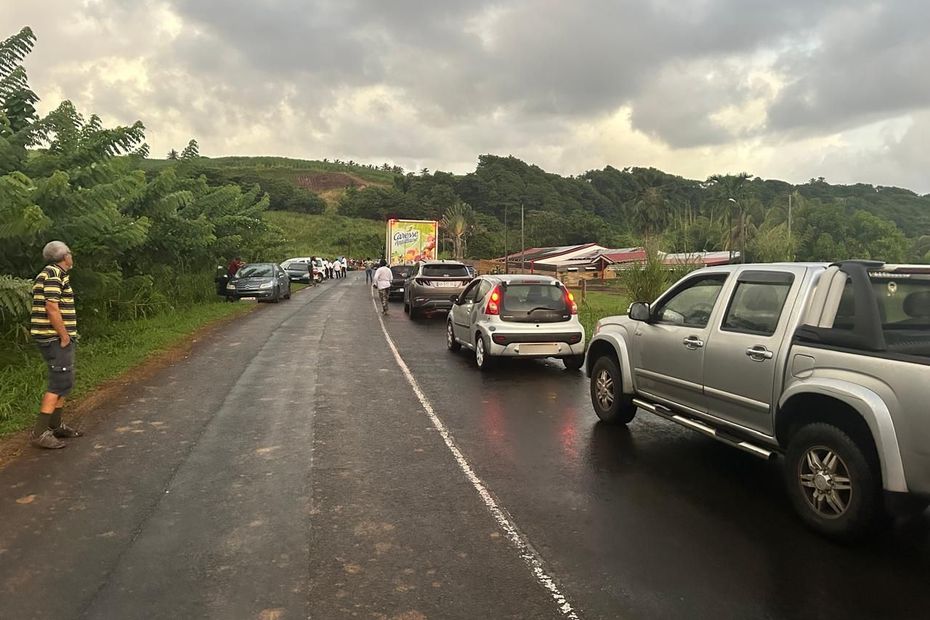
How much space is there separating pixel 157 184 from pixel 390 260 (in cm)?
2002

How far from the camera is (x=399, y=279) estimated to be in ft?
99.3

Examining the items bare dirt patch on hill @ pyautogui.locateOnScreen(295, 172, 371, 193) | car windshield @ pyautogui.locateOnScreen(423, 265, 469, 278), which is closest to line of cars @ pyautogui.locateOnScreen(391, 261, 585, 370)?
car windshield @ pyautogui.locateOnScreen(423, 265, 469, 278)

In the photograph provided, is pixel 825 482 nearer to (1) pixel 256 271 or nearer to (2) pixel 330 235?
(1) pixel 256 271

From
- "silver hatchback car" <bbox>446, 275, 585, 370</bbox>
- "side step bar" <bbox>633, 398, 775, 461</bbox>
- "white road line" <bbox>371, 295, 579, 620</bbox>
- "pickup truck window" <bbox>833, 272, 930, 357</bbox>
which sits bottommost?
"white road line" <bbox>371, 295, 579, 620</bbox>

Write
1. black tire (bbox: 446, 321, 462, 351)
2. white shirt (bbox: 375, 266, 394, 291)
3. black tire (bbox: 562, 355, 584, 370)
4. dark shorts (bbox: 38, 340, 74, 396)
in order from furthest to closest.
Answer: white shirt (bbox: 375, 266, 394, 291)
black tire (bbox: 446, 321, 462, 351)
black tire (bbox: 562, 355, 584, 370)
dark shorts (bbox: 38, 340, 74, 396)

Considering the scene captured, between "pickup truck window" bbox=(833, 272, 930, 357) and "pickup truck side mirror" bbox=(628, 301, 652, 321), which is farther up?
"pickup truck window" bbox=(833, 272, 930, 357)

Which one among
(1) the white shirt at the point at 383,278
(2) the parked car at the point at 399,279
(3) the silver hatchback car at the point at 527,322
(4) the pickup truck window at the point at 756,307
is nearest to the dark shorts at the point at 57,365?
(3) the silver hatchback car at the point at 527,322

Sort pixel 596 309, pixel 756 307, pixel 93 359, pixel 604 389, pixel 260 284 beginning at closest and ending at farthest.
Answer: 1. pixel 756 307
2. pixel 604 389
3. pixel 93 359
4. pixel 596 309
5. pixel 260 284

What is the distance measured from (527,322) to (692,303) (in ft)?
14.7

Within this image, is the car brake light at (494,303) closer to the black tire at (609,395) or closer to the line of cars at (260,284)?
the black tire at (609,395)

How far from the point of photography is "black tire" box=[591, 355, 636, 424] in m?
7.16

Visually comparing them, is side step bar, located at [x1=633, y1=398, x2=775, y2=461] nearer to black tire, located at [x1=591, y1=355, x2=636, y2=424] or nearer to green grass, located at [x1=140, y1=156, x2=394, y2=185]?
black tire, located at [x1=591, y1=355, x2=636, y2=424]

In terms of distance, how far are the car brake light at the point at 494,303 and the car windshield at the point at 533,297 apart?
0.37 ft

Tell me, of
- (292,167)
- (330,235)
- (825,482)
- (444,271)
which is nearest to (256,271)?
(444,271)
